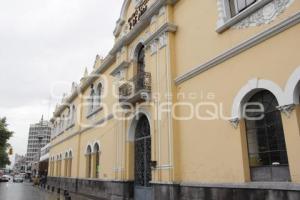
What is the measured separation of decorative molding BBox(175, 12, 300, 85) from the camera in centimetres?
617

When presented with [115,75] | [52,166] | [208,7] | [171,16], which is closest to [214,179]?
[208,7]

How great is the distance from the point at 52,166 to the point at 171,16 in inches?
977

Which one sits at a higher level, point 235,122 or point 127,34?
point 127,34

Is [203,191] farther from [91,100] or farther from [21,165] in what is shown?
[21,165]

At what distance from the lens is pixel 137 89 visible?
11.4m

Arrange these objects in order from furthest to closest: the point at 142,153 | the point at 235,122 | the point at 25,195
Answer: the point at 25,195, the point at 142,153, the point at 235,122

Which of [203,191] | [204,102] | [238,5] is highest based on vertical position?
[238,5]

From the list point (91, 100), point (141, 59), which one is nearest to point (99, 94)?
point (91, 100)

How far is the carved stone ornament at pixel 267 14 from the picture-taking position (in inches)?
255

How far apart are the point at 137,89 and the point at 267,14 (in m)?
5.82

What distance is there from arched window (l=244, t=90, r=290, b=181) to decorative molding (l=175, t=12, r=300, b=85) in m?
1.21

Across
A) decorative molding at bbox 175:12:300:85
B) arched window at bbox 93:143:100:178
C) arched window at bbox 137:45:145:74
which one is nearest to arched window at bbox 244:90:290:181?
decorative molding at bbox 175:12:300:85

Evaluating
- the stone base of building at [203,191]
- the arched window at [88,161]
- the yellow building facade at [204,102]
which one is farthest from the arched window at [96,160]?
the yellow building facade at [204,102]

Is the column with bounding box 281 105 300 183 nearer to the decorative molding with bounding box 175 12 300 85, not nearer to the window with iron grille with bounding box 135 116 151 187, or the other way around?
the decorative molding with bounding box 175 12 300 85
